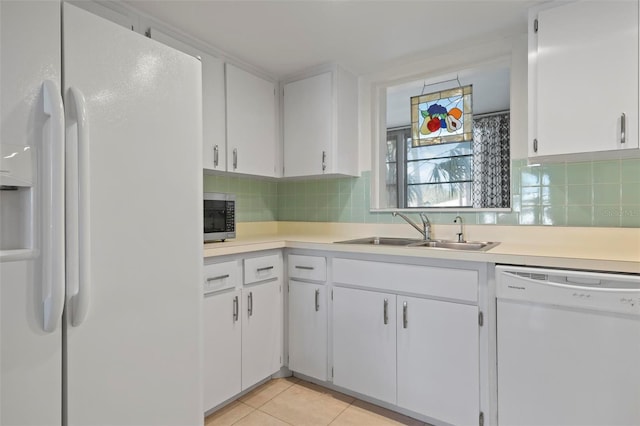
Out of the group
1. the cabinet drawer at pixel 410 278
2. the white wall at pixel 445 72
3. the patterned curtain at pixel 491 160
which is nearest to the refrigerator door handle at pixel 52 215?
the cabinet drawer at pixel 410 278

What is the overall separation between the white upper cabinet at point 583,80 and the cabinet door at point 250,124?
5.55ft

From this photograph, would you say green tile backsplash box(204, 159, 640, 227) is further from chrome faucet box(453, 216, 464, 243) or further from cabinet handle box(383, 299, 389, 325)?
cabinet handle box(383, 299, 389, 325)

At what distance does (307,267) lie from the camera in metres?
2.19

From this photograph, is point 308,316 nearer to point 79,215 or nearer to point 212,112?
point 212,112

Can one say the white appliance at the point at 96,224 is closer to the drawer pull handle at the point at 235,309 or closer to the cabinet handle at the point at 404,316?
the drawer pull handle at the point at 235,309

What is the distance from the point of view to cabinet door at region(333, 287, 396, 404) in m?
1.88

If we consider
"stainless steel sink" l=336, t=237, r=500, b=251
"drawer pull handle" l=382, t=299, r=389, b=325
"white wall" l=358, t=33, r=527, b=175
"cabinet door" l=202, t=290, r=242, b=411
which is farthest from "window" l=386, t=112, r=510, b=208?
"cabinet door" l=202, t=290, r=242, b=411

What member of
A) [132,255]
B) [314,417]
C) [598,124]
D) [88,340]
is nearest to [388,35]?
[598,124]

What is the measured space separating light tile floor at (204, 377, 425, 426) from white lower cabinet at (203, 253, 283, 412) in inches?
4.2

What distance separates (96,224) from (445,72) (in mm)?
2202

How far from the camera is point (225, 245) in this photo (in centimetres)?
193

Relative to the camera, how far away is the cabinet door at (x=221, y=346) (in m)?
1.79

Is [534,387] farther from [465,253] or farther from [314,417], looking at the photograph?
[314,417]

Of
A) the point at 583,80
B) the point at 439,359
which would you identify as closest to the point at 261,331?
the point at 439,359
